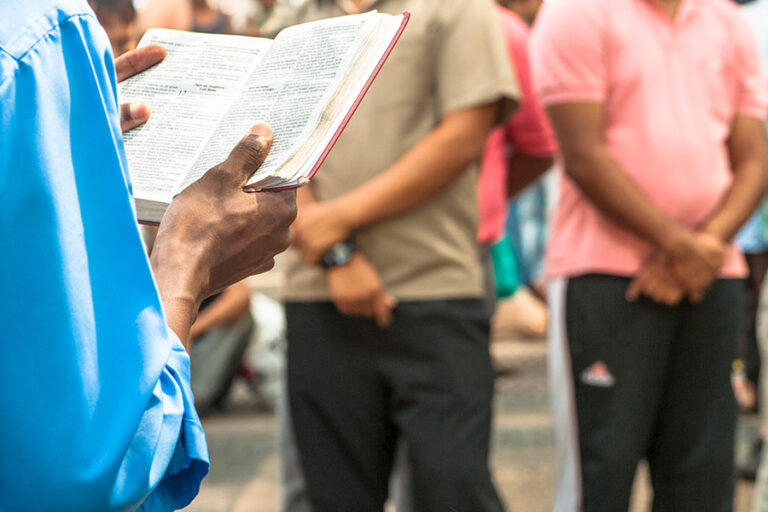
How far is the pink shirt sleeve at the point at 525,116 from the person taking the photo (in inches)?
121

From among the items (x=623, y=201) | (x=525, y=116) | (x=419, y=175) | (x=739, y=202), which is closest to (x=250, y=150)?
(x=419, y=175)

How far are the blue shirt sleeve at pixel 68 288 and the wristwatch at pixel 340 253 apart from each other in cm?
150

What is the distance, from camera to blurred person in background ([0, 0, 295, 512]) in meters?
0.85

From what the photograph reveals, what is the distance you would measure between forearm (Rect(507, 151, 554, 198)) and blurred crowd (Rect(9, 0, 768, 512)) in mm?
530

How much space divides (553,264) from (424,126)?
49 centimetres

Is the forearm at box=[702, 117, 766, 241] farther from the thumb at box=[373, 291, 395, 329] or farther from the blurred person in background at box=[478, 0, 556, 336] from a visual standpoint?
the thumb at box=[373, 291, 395, 329]

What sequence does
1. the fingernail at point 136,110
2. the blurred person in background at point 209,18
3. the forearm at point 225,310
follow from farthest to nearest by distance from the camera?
the blurred person in background at point 209,18 → the forearm at point 225,310 → the fingernail at point 136,110

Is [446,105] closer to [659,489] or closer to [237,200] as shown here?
[659,489]

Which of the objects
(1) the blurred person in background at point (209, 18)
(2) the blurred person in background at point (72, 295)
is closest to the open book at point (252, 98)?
(2) the blurred person in background at point (72, 295)

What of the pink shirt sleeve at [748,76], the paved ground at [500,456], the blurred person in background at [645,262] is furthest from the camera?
the paved ground at [500,456]

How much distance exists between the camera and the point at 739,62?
2.65 m

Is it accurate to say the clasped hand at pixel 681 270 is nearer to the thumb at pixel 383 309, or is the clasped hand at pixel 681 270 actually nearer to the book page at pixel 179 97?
the thumb at pixel 383 309

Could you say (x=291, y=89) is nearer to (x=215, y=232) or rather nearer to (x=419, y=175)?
(x=215, y=232)

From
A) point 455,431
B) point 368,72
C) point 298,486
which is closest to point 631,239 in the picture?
point 455,431
